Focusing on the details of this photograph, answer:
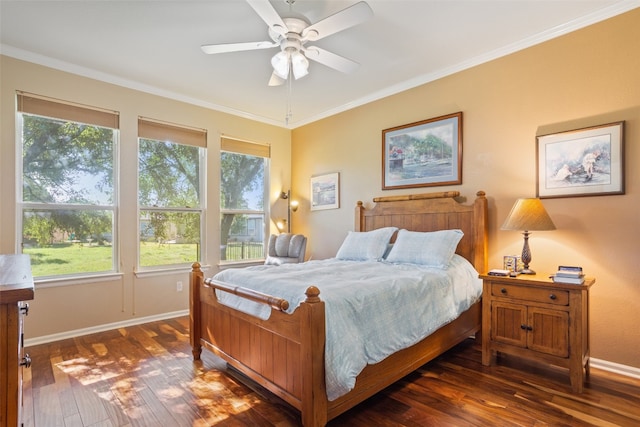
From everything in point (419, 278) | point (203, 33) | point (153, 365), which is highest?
point (203, 33)

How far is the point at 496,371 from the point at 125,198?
156 inches

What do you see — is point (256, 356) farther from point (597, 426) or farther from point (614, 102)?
point (614, 102)

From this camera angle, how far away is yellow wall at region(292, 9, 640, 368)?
2.43m

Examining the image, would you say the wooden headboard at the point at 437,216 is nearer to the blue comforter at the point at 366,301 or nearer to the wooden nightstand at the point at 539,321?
the blue comforter at the point at 366,301

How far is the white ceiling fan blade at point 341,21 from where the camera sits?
190cm

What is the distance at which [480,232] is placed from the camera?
3074 mm

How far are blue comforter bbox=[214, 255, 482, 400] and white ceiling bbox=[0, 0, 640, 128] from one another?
1.98 metres

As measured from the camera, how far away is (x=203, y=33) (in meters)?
2.77

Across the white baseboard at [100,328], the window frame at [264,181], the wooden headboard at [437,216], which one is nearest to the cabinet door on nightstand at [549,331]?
the wooden headboard at [437,216]

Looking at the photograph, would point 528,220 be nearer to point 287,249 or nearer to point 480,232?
point 480,232

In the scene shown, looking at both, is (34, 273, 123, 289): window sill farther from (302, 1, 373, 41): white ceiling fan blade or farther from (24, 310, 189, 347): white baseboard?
(302, 1, 373, 41): white ceiling fan blade

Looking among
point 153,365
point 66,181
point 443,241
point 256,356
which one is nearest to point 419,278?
point 443,241

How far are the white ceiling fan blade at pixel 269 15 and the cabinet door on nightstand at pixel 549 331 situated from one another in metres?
2.65

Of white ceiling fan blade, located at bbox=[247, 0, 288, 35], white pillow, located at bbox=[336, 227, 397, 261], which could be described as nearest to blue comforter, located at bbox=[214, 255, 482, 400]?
white pillow, located at bbox=[336, 227, 397, 261]
